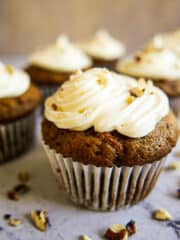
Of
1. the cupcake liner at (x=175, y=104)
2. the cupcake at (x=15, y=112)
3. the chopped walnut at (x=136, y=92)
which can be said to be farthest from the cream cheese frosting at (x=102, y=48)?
the chopped walnut at (x=136, y=92)

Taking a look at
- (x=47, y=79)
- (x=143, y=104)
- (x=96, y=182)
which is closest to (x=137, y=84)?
(x=143, y=104)

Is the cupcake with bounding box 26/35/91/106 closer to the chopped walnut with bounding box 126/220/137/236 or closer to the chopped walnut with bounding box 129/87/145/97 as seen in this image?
the chopped walnut with bounding box 129/87/145/97

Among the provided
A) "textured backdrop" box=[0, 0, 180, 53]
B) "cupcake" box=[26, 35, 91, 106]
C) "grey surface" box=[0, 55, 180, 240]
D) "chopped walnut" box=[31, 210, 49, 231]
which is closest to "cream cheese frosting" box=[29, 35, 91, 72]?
"cupcake" box=[26, 35, 91, 106]

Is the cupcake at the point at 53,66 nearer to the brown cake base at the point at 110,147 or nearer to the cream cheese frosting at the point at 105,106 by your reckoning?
the cream cheese frosting at the point at 105,106

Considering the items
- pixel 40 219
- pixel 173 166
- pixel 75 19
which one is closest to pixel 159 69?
pixel 173 166

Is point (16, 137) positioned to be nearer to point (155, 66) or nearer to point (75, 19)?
point (155, 66)

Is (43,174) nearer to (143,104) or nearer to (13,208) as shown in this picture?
(13,208)
